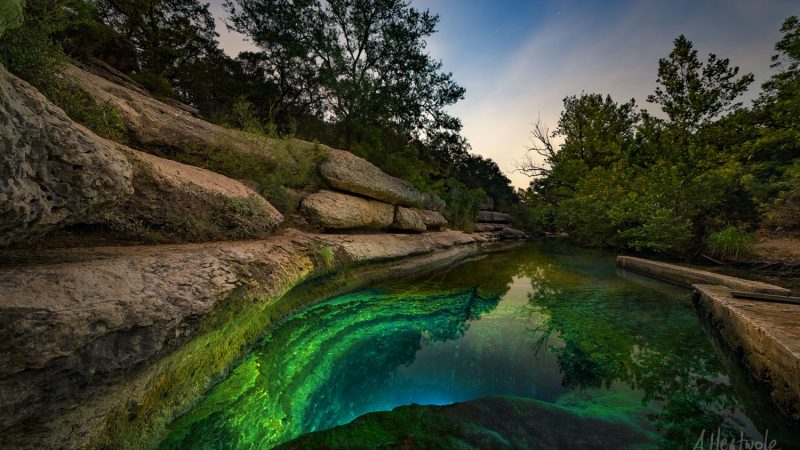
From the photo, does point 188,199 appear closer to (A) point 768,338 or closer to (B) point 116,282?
(B) point 116,282

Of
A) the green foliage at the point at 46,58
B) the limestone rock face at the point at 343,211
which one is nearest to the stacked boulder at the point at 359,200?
the limestone rock face at the point at 343,211

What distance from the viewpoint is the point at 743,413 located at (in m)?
2.24

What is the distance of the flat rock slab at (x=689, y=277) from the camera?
4.33m

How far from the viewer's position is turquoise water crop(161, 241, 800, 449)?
2.24 m

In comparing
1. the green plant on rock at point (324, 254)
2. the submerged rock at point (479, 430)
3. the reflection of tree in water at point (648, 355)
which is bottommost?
the submerged rock at point (479, 430)

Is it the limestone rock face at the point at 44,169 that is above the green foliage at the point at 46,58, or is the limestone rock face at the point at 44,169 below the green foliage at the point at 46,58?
below

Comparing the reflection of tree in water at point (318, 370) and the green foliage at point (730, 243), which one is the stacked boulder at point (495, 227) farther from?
the reflection of tree in water at point (318, 370)

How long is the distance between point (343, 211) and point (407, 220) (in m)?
3.34

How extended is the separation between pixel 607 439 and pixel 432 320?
9.84 ft

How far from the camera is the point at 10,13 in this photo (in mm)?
1647

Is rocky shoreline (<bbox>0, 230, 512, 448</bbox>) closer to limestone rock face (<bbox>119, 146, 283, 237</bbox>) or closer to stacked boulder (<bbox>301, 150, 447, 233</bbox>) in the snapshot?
limestone rock face (<bbox>119, 146, 283, 237</bbox>)

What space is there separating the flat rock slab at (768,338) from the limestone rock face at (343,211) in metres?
6.83

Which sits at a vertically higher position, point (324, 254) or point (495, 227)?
point (495, 227)

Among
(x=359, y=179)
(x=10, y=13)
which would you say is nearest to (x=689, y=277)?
(x=359, y=179)
